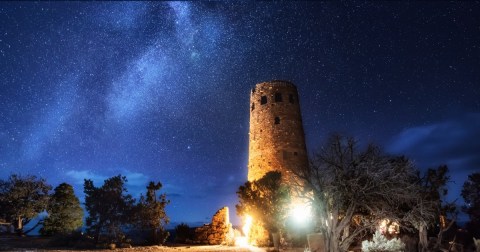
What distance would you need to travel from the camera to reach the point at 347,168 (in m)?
17.4

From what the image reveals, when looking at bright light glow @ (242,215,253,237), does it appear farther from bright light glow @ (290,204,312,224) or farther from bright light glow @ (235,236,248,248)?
bright light glow @ (290,204,312,224)

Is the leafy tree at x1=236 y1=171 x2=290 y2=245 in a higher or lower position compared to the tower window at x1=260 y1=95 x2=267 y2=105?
lower

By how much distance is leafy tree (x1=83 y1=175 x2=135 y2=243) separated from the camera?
77.9 feet

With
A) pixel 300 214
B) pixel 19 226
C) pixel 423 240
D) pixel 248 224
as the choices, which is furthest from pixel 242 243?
pixel 19 226

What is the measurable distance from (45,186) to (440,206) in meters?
35.1

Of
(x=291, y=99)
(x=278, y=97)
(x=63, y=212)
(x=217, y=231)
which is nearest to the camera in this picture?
(x=217, y=231)

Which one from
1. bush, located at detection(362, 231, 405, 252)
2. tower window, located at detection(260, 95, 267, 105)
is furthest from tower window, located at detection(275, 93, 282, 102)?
bush, located at detection(362, 231, 405, 252)

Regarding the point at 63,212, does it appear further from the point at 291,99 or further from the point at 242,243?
the point at 291,99

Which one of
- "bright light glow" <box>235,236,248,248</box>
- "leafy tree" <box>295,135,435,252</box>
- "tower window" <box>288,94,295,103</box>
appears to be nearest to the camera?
"leafy tree" <box>295,135,435,252</box>

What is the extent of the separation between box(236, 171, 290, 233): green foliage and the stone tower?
492 cm

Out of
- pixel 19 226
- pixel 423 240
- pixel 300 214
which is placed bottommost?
pixel 423 240

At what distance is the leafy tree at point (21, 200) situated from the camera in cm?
2984

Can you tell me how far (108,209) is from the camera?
24.2 m

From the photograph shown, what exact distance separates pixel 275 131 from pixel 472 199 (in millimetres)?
23844
